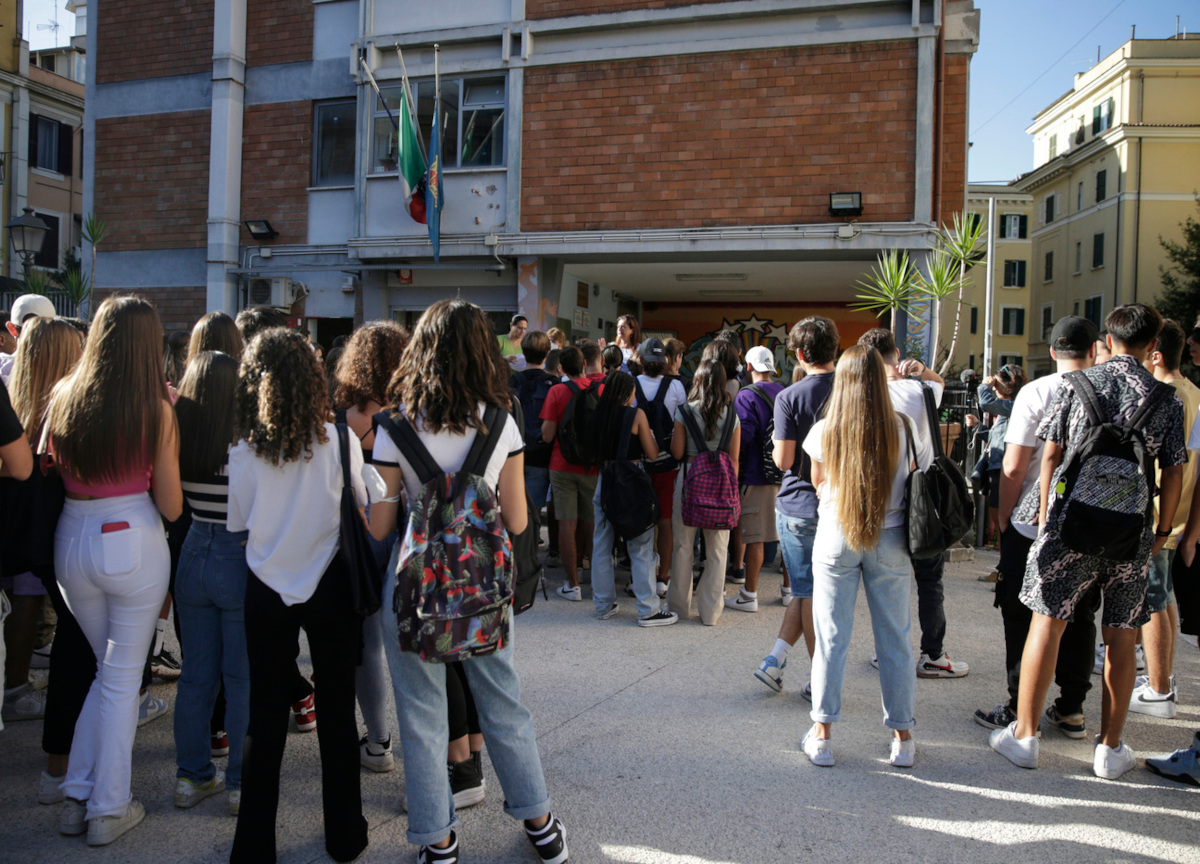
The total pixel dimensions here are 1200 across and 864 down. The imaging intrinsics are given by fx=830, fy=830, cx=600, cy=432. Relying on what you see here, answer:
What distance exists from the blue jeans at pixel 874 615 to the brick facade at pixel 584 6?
10.9 meters

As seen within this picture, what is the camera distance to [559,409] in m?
6.47

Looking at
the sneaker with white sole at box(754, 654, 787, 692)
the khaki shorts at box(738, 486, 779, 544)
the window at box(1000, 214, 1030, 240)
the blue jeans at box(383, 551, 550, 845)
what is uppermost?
the window at box(1000, 214, 1030, 240)

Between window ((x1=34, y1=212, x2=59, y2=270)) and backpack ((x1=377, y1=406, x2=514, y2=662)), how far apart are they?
109 ft

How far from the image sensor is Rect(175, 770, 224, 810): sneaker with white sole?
3.29m

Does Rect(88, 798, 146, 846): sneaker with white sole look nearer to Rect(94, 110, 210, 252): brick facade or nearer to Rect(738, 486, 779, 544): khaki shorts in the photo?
Rect(738, 486, 779, 544): khaki shorts

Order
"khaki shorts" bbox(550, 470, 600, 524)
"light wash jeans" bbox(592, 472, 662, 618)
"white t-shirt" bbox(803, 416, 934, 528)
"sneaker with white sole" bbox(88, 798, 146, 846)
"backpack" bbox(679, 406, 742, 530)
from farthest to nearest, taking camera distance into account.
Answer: "khaki shorts" bbox(550, 470, 600, 524), "light wash jeans" bbox(592, 472, 662, 618), "backpack" bbox(679, 406, 742, 530), "white t-shirt" bbox(803, 416, 934, 528), "sneaker with white sole" bbox(88, 798, 146, 846)

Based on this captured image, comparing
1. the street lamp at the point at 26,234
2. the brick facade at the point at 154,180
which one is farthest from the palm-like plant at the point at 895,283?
the street lamp at the point at 26,234

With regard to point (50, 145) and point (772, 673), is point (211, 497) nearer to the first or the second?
point (772, 673)

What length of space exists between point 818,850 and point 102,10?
60.9 ft

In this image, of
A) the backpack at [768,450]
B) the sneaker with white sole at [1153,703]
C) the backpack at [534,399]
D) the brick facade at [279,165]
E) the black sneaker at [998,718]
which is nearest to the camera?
the black sneaker at [998,718]

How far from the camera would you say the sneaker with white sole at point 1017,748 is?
3.76 m

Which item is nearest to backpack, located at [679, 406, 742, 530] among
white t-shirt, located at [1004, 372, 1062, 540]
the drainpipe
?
white t-shirt, located at [1004, 372, 1062, 540]

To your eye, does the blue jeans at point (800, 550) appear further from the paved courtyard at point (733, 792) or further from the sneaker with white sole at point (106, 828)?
the sneaker with white sole at point (106, 828)

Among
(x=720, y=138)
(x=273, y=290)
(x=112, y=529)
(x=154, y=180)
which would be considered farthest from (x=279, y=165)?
(x=112, y=529)
